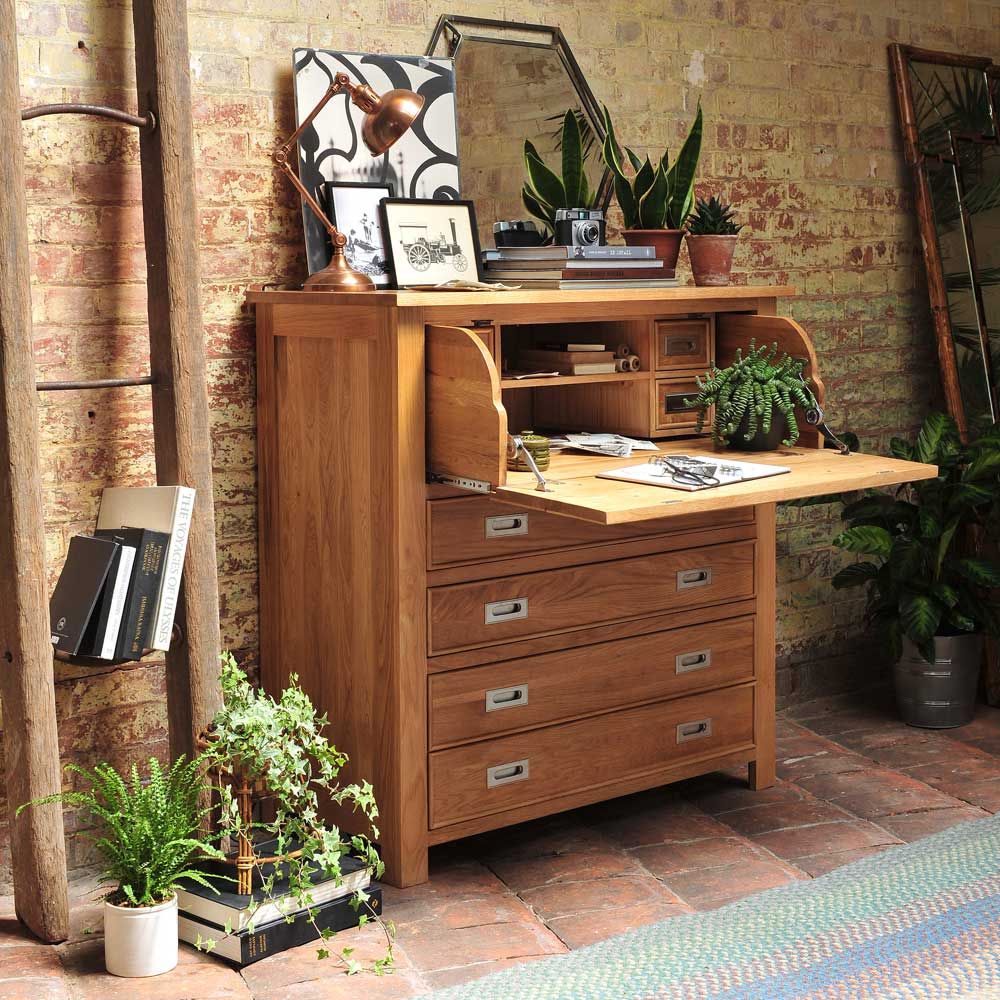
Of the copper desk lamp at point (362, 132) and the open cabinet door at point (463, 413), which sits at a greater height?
the copper desk lamp at point (362, 132)

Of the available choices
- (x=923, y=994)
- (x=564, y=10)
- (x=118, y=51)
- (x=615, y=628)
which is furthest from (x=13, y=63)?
(x=923, y=994)

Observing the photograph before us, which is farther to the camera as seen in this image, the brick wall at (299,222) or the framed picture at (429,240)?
the framed picture at (429,240)

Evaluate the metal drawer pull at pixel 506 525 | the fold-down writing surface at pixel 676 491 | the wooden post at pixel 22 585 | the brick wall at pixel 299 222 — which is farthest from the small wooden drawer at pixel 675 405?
the wooden post at pixel 22 585

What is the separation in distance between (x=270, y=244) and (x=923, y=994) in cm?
222

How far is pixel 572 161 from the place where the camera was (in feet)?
11.7

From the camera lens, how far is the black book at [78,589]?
9.28 feet

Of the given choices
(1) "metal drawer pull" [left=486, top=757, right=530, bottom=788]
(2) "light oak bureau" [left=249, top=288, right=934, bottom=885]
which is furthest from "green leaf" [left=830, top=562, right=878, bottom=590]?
(1) "metal drawer pull" [left=486, top=757, right=530, bottom=788]

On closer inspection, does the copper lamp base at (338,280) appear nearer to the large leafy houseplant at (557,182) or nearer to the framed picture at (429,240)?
the framed picture at (429,240)

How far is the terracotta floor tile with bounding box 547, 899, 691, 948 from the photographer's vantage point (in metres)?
2.86

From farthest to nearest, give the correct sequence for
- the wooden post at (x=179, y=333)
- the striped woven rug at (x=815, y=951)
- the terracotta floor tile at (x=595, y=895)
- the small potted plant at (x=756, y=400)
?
1. the small potted plant at (x=756, y=400)
2. the terracotta floor tile at (x=595, y=895)
3. the wooden post at (x=179, y=333)
4. the striped woven rug at (x=815, y=951)

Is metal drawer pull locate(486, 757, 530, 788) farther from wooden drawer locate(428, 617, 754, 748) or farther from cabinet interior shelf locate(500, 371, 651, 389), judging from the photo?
→ cabinet interior shelf locate(500, 371, 651, 389)

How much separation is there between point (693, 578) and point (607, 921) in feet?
3.10

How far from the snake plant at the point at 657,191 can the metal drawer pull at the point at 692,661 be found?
3.69 feet

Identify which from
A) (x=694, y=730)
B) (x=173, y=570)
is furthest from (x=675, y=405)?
(x=173, y=570)
